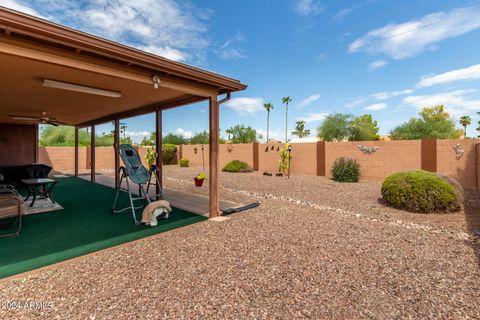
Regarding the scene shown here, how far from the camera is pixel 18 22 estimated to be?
2.11 meters

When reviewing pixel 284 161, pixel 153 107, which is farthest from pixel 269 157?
pixel 153 107

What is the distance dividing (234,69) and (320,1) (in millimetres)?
9876

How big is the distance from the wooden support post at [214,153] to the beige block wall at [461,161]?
836cm

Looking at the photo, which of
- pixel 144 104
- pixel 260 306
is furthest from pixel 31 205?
pixel 260 306

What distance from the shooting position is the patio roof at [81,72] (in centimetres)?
232

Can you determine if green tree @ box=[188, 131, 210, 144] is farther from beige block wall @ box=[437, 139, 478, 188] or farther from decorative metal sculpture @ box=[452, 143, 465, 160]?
decorative metal sculpture @ box=[452, 143, 465, 160]

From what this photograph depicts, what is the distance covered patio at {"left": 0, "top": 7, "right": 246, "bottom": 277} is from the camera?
2418mm

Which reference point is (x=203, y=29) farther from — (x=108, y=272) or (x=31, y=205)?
(x=108, y=272)

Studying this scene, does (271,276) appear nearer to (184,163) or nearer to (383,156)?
(383,156)

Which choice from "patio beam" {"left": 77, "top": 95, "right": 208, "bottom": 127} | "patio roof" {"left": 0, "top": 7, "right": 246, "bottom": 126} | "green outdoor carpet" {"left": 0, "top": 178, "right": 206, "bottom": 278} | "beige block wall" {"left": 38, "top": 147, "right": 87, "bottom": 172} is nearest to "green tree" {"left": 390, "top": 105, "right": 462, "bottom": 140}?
"patio beam" {"left": 77, "top": 95, "right": 208, "bottom": 127}

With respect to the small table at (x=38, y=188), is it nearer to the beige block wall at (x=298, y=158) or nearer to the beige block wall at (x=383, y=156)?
the beige block wall at (x=298, y=158)

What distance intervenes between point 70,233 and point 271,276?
3085 mm

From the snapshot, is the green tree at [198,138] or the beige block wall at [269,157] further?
the green tree at [198,138]

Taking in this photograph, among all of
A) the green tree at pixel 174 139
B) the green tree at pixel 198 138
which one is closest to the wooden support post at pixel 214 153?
the green tree at pixel 174 139
